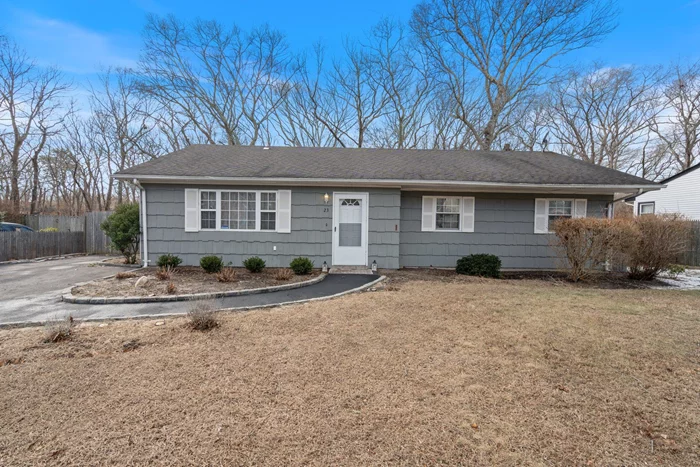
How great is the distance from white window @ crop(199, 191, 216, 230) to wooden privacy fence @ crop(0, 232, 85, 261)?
679cm

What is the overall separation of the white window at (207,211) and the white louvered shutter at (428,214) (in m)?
5.77

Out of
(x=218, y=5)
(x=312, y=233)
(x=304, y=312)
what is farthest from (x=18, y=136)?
(x=304, y=312)

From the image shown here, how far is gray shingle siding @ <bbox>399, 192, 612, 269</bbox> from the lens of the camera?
8.95m

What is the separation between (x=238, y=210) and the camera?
8.59m

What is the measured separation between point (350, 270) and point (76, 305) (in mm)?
5472

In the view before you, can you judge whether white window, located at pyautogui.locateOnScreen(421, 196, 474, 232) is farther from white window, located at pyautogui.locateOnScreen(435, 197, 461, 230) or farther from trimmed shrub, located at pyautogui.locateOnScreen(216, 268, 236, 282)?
trimmed shrub, located at pyautogui.locateOnScreen(216, 268, 236, 282)

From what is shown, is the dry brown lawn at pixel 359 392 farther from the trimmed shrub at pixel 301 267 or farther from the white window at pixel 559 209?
the white window at pixel 559 209

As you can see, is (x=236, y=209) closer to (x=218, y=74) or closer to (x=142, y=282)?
(x=142, y=282)

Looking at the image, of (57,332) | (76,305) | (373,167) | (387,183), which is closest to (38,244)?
(76,305)

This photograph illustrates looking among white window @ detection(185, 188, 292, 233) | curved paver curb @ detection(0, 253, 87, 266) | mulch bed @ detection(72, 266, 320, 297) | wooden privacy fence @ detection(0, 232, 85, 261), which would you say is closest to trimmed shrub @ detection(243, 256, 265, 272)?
mulch bed @ detection(72, 266, 320, 297)

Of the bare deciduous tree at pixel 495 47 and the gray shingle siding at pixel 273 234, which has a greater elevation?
the bare deciduous tree at pixel 495 47

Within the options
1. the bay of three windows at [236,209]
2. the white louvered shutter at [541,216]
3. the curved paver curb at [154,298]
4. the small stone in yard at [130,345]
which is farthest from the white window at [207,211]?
the white louvered shutter at [541,216]

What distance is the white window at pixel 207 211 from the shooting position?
28.0ft

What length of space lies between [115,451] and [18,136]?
22.8 metres
